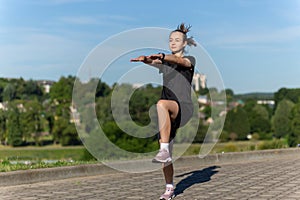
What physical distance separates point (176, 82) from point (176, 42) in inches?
22.1

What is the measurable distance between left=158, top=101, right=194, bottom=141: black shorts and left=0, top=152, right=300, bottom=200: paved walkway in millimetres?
924

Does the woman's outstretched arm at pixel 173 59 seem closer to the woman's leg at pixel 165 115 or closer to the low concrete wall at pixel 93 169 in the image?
the woman's leg at pixel 165 115

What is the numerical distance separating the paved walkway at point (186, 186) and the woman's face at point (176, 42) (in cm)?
190

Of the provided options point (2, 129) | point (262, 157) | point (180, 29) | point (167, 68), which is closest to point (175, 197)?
point (167, 68)

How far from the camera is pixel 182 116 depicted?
7031 millimetres

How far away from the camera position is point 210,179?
9.27 meters

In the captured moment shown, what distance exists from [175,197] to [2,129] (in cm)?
9386

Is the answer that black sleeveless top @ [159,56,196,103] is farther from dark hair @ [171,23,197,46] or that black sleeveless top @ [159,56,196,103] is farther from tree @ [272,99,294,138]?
tree @ [272,99,294,138]

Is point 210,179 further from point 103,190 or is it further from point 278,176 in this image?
point 103,190

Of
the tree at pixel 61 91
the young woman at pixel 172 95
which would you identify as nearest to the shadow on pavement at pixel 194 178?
the young woman at pixel 172 95

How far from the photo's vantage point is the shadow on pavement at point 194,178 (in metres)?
8.27

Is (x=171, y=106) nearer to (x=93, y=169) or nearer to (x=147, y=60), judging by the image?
(x=147, y=60)

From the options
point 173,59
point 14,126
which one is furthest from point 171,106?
point 14,126

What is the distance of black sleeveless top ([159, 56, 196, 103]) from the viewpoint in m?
6.92
